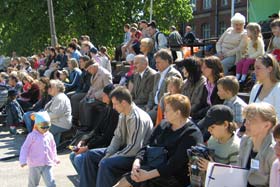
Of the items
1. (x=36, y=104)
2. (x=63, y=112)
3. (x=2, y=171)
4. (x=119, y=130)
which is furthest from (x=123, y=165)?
(x=36, y=104)

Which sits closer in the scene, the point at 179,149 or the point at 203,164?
the point at 203,164

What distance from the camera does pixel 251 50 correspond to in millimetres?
8961

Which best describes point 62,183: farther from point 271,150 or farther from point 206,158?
point 271,150

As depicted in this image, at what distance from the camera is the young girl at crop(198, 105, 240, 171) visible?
461cm

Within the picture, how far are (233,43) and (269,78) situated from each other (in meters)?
4.22

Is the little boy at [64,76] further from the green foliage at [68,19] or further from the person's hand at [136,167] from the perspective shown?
the green foliage at [68,19]

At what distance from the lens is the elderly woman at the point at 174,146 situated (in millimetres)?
5062

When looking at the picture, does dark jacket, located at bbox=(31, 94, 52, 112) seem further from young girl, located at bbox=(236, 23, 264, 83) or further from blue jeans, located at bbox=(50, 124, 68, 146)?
young girl, located at bbox=(236, 23, 264, 83)

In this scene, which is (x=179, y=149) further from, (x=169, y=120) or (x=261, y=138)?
(x=261, y=138)

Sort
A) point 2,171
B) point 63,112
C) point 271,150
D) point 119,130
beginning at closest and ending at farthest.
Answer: point 271,150, point 119,130, point 2,171, point 63,112

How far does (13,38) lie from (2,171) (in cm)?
2233

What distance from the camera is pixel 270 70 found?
5.45 meters

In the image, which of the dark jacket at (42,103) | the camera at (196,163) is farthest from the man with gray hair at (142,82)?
the camera at (196,163)

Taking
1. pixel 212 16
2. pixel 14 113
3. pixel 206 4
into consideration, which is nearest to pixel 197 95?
pixel 14 113
